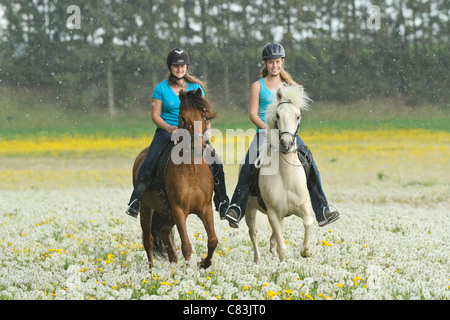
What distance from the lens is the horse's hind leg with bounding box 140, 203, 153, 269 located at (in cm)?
1061

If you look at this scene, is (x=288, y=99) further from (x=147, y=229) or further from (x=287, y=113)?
(x=147, y=229)

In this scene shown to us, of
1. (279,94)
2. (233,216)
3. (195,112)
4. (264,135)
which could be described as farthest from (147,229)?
(279,94)

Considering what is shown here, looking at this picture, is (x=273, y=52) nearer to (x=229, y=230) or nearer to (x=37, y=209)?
(x=229, y=230)

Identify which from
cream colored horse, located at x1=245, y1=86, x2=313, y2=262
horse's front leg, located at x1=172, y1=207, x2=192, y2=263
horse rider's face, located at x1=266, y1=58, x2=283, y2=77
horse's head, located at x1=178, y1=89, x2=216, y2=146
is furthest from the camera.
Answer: horse rider's face, located at x1=266, y1=58, x2=283, y2=77

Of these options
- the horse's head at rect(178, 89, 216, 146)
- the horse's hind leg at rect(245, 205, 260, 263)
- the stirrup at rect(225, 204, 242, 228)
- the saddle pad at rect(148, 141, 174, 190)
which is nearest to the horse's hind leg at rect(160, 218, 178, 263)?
the saddle pad at rect(148, 141, 174, 190)

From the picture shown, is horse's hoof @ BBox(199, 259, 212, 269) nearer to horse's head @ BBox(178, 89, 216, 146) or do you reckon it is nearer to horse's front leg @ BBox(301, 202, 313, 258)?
horse's front leg @ BBox(301, 202, 313, 258)

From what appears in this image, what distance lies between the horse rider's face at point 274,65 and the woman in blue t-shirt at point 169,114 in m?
1.08

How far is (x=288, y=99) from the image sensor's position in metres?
8.85

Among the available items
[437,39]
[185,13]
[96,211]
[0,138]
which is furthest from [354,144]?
[0,138]

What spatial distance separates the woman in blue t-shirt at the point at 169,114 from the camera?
9.46 meters

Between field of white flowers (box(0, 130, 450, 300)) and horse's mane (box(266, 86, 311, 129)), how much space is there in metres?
2.21

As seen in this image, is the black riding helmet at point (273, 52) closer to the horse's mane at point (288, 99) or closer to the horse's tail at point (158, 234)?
the horse's mane at point (288, 99)

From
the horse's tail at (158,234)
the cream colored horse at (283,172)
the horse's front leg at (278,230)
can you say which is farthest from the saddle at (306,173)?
the horse's tail at (158,234)

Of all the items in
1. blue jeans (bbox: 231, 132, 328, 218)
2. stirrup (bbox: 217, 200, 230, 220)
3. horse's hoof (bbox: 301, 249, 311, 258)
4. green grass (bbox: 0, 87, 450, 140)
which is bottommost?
horse's hoof (bbox: 301, 249, 311, 258)
